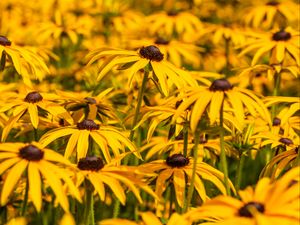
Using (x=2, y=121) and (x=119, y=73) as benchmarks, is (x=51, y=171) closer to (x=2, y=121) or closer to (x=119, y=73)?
(x=2, y=121)

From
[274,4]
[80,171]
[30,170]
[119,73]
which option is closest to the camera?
[30,170]

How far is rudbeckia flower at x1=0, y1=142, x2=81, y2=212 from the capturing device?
2.72 meters

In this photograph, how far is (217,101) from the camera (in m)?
3.27

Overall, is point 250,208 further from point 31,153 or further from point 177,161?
point 177,161

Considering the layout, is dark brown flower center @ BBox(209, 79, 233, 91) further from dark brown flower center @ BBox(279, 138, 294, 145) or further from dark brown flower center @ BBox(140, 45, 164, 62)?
dark brown flower center @ BBox(279, 138, 294, 145)

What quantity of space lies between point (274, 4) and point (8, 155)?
5134 millimetres

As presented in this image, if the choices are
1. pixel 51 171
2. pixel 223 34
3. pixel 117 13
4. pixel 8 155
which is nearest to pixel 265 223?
pixel 51 171

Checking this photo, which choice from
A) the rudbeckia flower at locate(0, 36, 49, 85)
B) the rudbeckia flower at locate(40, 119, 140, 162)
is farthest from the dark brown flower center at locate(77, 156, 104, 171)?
the rudbeckia flower at locate(0, 36, 49, 85)

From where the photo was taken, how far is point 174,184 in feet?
11.7

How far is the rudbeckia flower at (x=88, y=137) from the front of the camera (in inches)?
143

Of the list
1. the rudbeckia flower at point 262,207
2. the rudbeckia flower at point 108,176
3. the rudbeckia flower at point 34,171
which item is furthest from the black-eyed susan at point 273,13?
the rudbeckia flower at point 262,207

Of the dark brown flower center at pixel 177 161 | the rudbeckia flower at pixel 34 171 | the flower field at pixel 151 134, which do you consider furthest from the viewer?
the dark brown flower center at pixel 177 161

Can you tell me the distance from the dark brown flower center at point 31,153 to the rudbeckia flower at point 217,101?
69cm

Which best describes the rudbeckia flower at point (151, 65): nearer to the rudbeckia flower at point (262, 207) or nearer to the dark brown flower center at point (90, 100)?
the dark brown flower center at point (90, 100)
